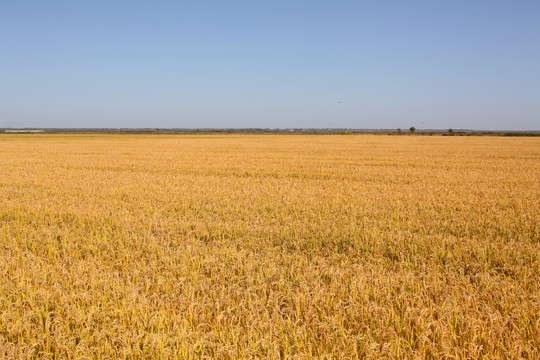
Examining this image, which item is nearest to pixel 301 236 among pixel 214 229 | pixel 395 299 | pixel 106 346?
pixel 214 229

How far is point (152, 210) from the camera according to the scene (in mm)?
8195

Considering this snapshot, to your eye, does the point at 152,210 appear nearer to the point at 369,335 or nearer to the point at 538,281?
the point at 369,335

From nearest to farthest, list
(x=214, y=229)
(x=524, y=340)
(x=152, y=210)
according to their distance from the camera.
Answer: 1. (x=524, y=340)
2. (x=214, y=229)
3. (x=152, y=210)

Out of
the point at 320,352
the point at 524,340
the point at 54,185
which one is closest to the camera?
the point at 320,352

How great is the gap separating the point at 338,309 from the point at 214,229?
3.54 m

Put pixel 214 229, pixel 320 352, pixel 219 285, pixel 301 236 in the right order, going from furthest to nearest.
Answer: pixel 214 229 < pixel 301 236 < pixel 219 285 < pixel 320 352

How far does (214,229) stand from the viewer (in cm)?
652

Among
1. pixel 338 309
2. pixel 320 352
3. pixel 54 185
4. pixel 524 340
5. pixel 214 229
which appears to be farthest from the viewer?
pixel 54 185

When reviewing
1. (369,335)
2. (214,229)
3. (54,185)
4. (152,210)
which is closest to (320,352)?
(369,335)

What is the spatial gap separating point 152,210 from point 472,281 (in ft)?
21.1

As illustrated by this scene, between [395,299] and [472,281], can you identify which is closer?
[395,299]

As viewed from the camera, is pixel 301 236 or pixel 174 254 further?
pixel 301 236

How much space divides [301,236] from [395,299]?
2.56m

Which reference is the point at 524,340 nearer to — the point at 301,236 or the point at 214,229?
the point at 301,236
